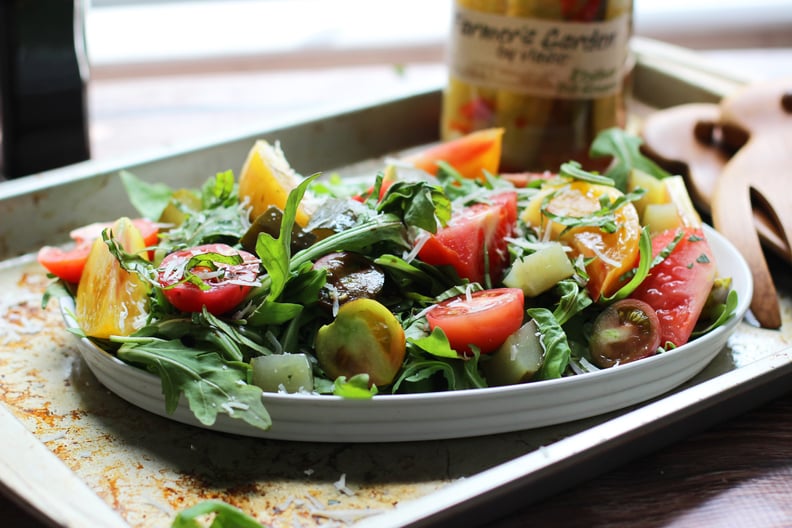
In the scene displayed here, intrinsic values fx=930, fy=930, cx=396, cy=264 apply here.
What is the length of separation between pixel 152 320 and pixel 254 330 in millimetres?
118

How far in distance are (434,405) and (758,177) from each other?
81 centimetres

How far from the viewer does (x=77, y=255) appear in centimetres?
121

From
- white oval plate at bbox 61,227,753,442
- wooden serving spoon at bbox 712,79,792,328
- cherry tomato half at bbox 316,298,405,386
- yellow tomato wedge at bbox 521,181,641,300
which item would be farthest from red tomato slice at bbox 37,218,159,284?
wooden serving spoon at bbox 712,79,792,328

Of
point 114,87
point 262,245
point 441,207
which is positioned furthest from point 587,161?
point 114,87

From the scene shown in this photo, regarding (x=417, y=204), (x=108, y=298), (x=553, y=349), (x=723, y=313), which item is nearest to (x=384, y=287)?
(x=417, y=204)

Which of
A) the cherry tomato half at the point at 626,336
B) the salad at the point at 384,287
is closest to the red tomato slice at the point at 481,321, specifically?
the salad at the point at 384,287

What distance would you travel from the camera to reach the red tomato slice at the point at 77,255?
3.92 ft

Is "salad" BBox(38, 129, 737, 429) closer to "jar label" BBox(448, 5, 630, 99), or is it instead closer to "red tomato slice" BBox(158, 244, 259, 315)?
"red tomato slice" BBox(158, 244, 259, 315)

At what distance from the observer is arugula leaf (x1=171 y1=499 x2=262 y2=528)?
0.84 metres

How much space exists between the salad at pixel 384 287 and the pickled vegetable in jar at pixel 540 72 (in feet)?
1.39

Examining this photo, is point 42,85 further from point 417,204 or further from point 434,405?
point 434,405

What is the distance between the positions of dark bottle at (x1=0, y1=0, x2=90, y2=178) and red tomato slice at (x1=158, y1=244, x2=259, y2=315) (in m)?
0.91

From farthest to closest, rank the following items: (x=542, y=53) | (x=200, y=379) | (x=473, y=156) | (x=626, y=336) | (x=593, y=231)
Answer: (x=542, y=53) < (x=473, y=156) < (x=593, y=231) < (x=626, y=336) < (x=200, y=379)

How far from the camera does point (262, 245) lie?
1028mm
